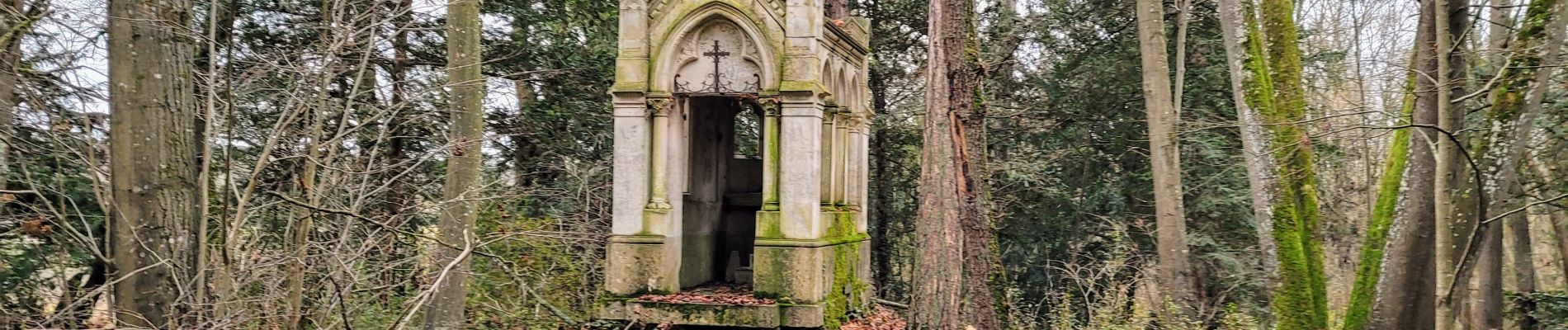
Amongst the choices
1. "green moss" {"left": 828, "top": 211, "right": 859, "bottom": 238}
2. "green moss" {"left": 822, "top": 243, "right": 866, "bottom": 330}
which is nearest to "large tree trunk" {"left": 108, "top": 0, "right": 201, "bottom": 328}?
"green moss" {"left": 822, "top": 243, "right": 866, "bottom": 330}

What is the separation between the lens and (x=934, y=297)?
7.03 meters

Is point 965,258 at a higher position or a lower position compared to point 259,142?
lower

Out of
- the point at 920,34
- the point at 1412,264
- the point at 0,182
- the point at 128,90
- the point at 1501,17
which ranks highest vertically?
the point at 920,34

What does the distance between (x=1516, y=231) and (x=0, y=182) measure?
14.4 m

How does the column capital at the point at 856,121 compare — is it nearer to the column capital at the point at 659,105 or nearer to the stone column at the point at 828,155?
the stone column at the point at 828,155

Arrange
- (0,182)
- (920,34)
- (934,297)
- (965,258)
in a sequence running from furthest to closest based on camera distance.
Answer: (920,34) → (965,258) → (934,297) → (0,182)

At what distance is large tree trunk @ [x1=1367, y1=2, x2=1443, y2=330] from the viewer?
23.4ft

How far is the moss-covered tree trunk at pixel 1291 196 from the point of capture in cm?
782

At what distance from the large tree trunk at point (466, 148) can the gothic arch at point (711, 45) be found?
139 cm

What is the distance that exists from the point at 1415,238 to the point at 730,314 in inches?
192

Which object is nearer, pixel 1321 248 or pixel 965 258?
pixel 965 258

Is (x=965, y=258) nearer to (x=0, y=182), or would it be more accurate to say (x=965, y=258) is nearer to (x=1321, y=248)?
(x=1321, y=248)

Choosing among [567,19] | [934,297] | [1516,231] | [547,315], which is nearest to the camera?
[934,297]

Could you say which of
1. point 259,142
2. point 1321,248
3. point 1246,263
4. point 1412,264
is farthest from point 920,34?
point 259,142
